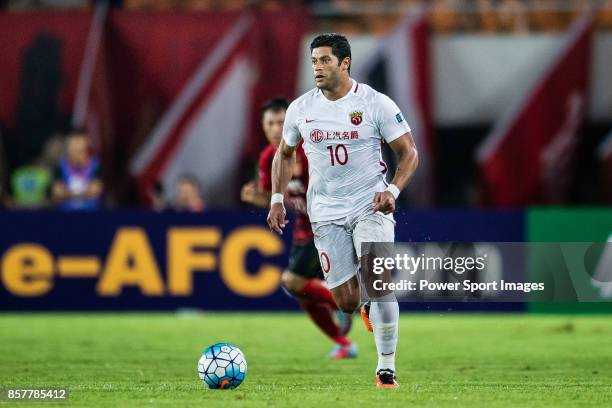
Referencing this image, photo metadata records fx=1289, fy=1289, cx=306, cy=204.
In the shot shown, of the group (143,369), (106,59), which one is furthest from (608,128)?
(143,369)

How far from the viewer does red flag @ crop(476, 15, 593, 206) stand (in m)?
18.1

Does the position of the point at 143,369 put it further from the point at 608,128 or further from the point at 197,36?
the point at 608,128

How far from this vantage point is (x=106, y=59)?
18.4m

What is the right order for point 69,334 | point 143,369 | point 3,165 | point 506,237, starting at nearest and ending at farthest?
point 143,369 → point 69,334 → point 506,237 → point 3,165

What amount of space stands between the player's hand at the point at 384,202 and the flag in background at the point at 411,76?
1014cm

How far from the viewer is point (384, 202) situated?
321 inches

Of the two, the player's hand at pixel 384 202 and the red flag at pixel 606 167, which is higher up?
the player's hand at pixel 384 202

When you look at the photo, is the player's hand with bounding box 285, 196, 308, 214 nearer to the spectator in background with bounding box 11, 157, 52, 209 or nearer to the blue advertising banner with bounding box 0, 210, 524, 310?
the blue advertising banner with bounding box 0, 210, 524, 310

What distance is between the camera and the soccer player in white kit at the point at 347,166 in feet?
27.9

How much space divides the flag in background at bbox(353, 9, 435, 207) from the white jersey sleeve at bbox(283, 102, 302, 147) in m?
9.51

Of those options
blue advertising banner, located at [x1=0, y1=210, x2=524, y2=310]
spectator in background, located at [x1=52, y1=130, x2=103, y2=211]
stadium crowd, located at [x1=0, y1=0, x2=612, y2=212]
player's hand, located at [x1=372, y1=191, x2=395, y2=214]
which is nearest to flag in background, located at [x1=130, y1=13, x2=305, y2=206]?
stadium crowd, located at [x1=0, y1=0, x2=612, y2=212]

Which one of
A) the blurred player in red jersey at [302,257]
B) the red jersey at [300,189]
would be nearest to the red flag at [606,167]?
the blurred player in red jersey at [302,257]

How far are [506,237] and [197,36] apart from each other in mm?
5574

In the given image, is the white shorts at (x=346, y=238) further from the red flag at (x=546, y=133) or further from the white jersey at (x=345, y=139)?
the red flag at (x=546, y=133)
